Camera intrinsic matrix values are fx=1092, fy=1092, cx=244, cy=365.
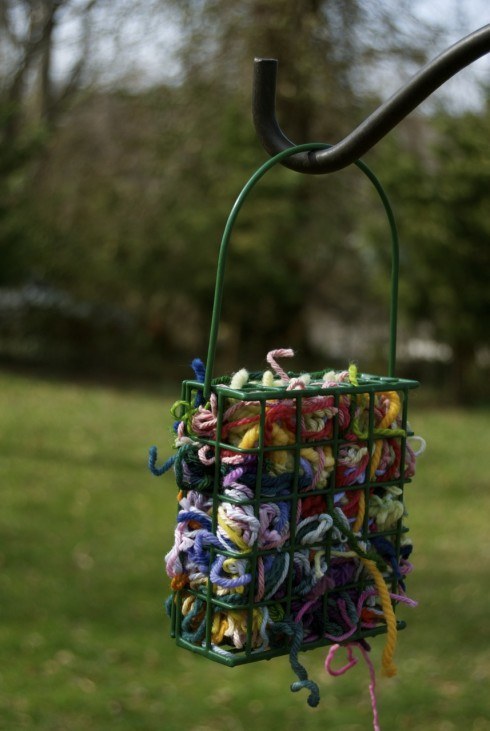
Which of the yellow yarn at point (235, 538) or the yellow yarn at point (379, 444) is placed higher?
the yellow yarn at point (379, 444)

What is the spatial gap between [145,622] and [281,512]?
5201mm

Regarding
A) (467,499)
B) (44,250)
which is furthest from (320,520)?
(44,250)

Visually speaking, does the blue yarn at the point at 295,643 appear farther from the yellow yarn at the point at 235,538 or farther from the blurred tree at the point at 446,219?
the blurred tree at the point at 446,219

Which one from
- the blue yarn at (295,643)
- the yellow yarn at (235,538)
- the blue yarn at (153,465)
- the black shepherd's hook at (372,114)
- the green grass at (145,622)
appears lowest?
the green grass at (145,622)

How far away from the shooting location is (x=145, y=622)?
708 centimetres

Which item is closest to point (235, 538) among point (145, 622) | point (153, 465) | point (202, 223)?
point (153, 465)

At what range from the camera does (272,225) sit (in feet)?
55.7

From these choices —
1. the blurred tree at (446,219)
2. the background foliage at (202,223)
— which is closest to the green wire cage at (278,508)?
the background foliage at (202,223)

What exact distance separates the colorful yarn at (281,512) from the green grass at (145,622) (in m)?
3.69

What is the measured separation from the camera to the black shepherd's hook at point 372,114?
1933mm

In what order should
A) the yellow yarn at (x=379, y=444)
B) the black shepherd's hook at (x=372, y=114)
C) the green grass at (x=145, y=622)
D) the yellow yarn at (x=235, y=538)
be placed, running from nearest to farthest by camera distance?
the black shepherd's hook at (x=372, y=114), the yellow yarn at (x=235, y=538), the yellow yarn at (x=379, y=444), the green grass at (x=145, y=622)

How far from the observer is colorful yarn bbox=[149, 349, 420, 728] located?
81.7 inches

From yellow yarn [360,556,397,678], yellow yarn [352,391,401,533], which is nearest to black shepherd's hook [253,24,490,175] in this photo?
yellow yarn [352,391,401,533]

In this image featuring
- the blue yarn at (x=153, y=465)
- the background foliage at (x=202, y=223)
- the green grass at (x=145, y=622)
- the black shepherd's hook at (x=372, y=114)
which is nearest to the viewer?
the black shepherd's hook at (x=372, y=114)
